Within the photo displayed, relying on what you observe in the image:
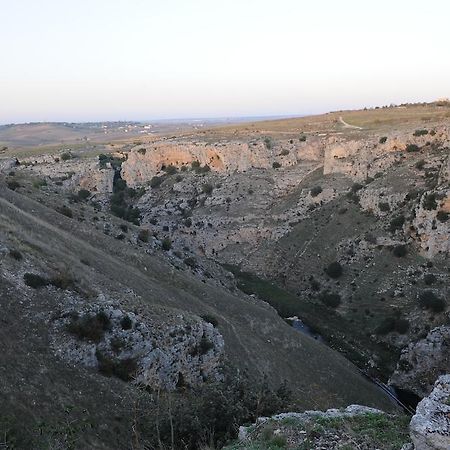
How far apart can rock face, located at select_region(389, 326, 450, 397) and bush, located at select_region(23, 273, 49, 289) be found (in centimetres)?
2144

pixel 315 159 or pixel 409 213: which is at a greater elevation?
pixel 315 159

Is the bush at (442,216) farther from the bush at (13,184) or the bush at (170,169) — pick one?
the bush at (170,169)

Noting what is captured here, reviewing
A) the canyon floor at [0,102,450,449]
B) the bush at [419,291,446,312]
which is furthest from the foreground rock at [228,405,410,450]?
the bush at [419,291,446,312]

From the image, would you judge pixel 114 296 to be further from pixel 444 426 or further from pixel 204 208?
pixel 204 208

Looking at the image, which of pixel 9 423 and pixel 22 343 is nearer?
pixel 9 423

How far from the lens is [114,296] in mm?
A: 18375

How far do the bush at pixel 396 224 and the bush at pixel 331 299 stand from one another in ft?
24.3

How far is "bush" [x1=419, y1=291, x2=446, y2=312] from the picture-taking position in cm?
3216

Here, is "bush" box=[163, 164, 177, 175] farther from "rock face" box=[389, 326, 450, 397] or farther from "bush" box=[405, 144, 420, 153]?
"rock face" box=[389, 326, 450, 397]

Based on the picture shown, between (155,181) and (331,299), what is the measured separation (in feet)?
102

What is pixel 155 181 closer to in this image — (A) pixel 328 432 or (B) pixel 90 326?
(B) pixel 90 326

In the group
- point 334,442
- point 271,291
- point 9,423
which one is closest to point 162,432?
point 9,423

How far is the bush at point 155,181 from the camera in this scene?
202 ft

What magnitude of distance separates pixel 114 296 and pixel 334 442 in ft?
36.9
